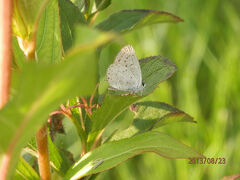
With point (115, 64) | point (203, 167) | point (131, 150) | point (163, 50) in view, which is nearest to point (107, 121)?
point (131, 150)

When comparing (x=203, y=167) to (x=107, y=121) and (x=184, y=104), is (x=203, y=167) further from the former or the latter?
(x=107, y=121)

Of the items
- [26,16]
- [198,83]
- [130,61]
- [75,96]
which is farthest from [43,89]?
[198,83]

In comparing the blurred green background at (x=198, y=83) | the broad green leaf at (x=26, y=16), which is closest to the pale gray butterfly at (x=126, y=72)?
the broad green leaf at (x=26, y=16)

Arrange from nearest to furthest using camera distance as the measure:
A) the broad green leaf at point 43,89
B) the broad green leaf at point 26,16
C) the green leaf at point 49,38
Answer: the broad green leaf at point 43,89
the broad green leaf at point 26,16
the green leaf at point 49,38

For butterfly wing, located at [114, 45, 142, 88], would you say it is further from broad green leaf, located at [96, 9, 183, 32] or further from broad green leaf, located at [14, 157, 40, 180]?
broad green leaf, located at [14, 157, 40, 180]

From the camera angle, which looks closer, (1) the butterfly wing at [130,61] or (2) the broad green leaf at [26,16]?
(2) the broad green leaf at [26,16]

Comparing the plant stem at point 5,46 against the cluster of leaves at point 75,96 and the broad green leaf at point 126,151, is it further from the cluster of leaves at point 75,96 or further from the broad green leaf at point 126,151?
the broad green leaf at point 126,151

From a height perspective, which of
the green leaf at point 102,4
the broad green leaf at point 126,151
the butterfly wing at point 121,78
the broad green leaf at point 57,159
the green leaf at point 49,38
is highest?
the green leaf at point 102,4
